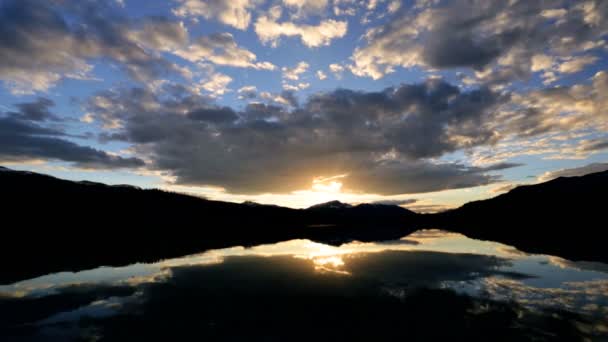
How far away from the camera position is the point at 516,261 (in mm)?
29594

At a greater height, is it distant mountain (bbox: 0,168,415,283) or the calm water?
distant mountain (bbox: 0,168,415,283)

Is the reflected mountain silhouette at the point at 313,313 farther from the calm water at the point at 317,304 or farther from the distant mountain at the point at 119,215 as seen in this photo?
the distant mountain at the point at 119,215

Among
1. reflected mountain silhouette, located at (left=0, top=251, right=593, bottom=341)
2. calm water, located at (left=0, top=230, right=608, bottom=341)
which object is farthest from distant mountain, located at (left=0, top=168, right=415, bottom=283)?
reflected mountain silhouette, located at (left=0, top=251, right=593, bottom=341)

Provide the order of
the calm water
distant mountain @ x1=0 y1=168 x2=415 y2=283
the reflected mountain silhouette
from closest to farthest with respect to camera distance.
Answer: the reflected mountain silhouette
the calm water
distant mountain @ x1=0 y1=168 x2=415 y2=283

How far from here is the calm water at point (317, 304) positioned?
40.5 feet

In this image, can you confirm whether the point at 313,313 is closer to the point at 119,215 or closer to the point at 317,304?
the point at 317,304

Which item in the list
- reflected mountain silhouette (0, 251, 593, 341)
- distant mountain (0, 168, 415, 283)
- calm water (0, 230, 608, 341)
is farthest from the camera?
distant mountain (0, 168, 415, 283)

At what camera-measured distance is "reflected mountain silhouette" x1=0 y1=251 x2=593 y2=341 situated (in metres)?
12.1

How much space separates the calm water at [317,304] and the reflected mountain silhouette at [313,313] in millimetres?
52

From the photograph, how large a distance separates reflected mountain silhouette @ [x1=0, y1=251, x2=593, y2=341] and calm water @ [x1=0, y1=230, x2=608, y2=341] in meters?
0.05

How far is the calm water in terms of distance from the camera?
12.3 meters

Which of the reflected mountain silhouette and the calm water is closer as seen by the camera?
the reflected mountain silhouette

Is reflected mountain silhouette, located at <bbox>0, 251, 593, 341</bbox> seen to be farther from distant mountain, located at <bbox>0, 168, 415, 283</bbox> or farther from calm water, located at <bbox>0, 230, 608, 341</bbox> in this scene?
distant mountain, located at <bbox>0, 168, 415, 283</bbox>

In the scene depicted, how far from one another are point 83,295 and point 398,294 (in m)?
18.6
